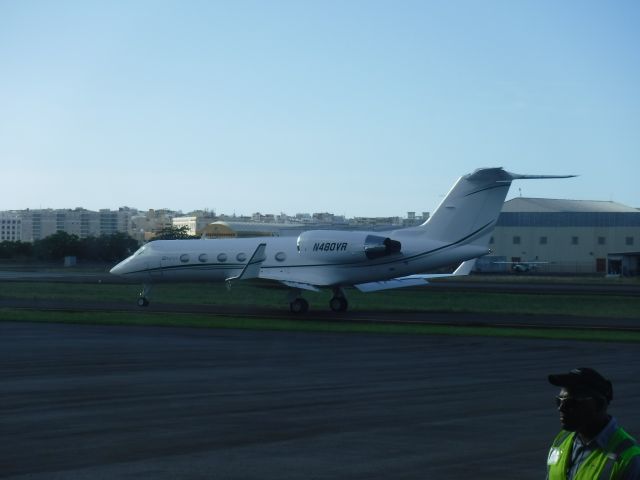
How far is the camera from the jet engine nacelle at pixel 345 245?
4103 cm

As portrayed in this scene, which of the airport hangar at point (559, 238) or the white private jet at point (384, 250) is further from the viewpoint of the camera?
the airport hangar at point (559, 238)

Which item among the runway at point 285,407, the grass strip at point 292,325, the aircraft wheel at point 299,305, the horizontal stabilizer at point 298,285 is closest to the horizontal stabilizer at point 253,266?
the horizontal stabilizer at point 298,285

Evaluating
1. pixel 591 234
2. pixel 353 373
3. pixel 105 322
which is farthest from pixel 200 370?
pixel 591 234

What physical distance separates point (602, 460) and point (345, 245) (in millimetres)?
36783

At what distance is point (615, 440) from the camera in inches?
209

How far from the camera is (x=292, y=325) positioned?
34.5 meters

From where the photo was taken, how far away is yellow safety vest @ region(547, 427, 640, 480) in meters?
5.14

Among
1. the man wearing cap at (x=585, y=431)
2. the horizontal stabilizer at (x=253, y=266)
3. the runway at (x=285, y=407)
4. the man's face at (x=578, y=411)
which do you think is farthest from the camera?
the horizontal stabilizer at (x=253, y=266)

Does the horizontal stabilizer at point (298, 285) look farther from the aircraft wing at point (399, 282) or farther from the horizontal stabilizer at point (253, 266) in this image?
the aircraft wing at point (399, 282)

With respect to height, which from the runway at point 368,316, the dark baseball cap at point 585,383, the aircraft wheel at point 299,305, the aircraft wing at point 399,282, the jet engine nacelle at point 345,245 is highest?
the jet engine nacelle at point 345,245

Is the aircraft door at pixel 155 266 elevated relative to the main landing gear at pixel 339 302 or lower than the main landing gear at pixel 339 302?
elevated

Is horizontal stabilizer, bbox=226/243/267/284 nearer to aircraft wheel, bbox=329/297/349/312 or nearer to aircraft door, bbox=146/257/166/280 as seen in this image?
aircraft wheel, bbox=329/297/349/312

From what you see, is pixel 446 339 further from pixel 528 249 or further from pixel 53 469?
pixel 528 249

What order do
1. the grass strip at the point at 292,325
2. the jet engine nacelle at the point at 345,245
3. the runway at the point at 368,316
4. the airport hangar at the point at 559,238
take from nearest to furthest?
the grass strip at the point at 292,325, the runway at the point at 368,316, the jet engine nacelle at the point at 345,245, the airport hangar at the point at 559,238
